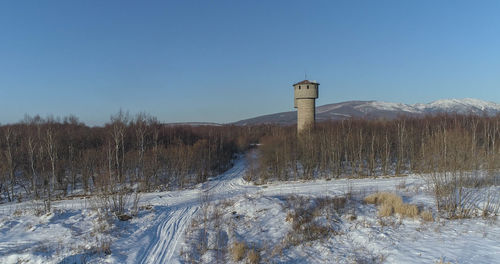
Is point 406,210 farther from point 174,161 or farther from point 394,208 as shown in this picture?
point 174,161

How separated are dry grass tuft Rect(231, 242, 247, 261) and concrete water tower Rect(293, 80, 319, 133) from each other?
88.2 feet

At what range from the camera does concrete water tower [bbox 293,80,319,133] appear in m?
34.5

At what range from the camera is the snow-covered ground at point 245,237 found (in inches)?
308

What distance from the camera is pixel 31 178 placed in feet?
75.1

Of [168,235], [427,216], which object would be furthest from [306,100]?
[168,235]

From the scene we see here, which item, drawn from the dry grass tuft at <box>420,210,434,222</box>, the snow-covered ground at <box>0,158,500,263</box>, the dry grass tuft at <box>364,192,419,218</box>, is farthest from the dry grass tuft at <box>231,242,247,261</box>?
the dry grass tuft at <box>420,210,434,222</box>

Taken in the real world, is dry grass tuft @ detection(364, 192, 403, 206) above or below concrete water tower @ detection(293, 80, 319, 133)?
below

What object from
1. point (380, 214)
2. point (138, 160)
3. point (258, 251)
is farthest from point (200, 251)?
point (138, 160)

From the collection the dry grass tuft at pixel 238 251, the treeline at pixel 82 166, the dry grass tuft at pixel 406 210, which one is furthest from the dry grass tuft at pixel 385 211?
the treeline at pixel 82 166

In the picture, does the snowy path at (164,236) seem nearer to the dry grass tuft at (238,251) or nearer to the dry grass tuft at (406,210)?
the dry grass tuft at (238,251)

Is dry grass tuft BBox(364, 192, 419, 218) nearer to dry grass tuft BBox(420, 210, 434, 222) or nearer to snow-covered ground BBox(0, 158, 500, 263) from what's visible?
dry grass tuft BBox(420, 210, 434, 222)

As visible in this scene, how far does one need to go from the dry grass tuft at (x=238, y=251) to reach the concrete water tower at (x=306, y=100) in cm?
2688

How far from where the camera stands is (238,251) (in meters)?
8.32

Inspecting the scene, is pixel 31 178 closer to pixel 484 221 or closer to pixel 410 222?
pixel 410 222
